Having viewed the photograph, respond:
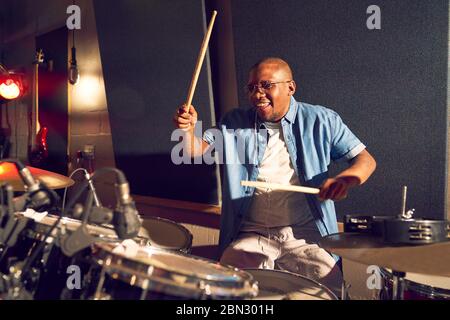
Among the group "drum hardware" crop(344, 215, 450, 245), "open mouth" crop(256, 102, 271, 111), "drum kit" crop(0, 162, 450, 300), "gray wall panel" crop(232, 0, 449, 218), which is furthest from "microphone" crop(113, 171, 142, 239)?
"gray wall panel" crop(232, 0, 449, 218)

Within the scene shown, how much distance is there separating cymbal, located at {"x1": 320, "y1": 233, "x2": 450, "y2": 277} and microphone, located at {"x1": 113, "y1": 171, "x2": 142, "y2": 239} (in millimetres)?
658

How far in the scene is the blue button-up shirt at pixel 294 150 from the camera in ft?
6.37

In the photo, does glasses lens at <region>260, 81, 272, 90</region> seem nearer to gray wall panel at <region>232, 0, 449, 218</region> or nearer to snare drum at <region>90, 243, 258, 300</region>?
gray wall panel at <region>232, 0, 449, 218</region>

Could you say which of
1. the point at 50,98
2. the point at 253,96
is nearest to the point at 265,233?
the point at 253,96

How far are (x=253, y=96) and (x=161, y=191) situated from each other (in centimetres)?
122

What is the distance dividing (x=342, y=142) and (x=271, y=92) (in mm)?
424

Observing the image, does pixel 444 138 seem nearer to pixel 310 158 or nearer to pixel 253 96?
pixel 310 158

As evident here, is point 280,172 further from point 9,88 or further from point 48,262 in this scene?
point 9,88

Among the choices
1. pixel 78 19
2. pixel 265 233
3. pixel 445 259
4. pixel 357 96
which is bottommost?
pixel 265 233

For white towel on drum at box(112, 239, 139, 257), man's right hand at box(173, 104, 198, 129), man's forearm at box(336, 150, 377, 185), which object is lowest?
white towel on drum at box(112, 239, 139, 257)

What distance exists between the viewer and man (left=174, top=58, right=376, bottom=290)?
1.92 m

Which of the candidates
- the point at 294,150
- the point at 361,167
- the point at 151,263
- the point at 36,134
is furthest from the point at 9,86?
the point at 151,263

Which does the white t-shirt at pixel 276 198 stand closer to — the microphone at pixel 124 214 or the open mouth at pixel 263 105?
the open mouth at pixel 263 105
